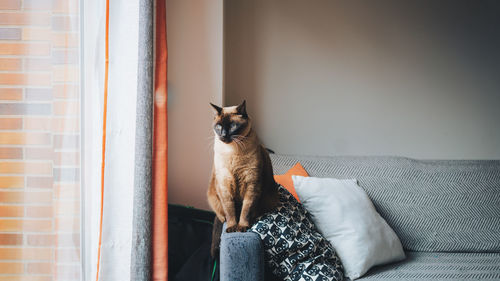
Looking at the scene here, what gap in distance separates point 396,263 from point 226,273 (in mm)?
855

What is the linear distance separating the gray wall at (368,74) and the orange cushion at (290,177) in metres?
0.46

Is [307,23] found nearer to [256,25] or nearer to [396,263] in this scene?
[256,25]

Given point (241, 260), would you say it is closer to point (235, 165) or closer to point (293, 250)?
point (293, 250)

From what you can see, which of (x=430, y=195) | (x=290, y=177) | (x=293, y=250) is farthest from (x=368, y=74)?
(x=293, y=250)

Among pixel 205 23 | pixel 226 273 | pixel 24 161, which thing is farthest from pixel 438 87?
pixel 24 161

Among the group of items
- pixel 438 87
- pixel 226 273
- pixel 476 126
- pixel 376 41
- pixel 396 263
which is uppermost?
pixel 376 41

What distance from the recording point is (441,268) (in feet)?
5.03

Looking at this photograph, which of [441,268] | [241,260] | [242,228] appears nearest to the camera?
[241,260]

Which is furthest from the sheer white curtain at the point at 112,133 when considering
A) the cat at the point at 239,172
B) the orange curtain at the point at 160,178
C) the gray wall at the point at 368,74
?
the gray wall at the point at 368,74

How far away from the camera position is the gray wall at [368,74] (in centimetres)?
231

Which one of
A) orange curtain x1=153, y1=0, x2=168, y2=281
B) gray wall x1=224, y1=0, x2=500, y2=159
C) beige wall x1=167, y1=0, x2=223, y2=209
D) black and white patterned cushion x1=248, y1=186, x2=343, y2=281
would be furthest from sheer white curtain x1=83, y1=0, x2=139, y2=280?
gray wall x1=224, y1=0, x2=500, y2=159

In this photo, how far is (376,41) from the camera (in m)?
2.33

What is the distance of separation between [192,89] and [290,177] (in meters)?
0.75

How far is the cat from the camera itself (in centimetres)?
141
